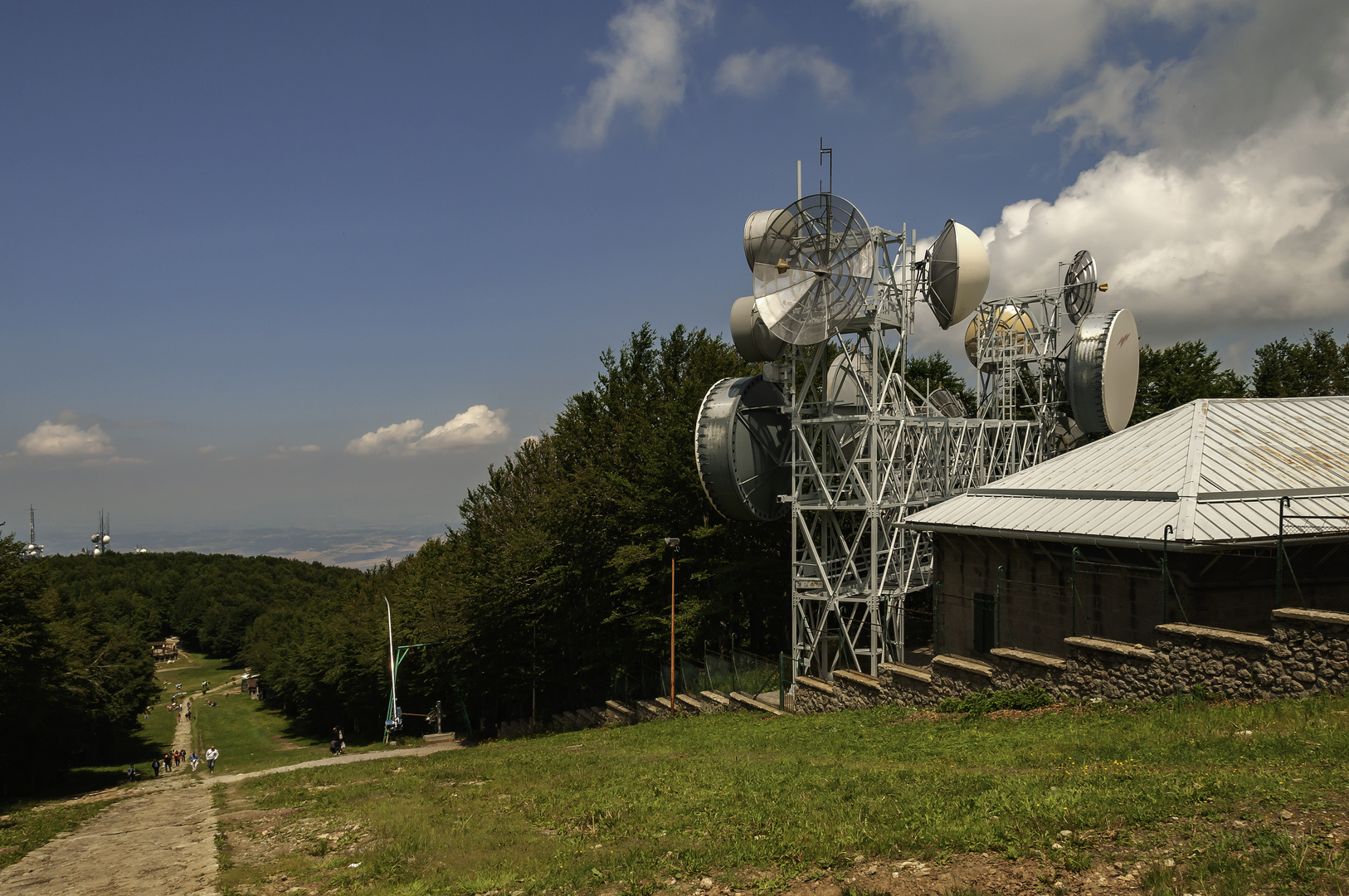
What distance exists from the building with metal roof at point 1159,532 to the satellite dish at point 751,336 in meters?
7.31

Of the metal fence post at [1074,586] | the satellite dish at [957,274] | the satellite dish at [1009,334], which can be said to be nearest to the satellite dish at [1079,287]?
the satellite dish at [1009,334]

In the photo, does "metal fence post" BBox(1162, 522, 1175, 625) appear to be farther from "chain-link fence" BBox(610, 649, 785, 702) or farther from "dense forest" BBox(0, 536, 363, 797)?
"dense forest" BBox(0, 536, 363, 797)

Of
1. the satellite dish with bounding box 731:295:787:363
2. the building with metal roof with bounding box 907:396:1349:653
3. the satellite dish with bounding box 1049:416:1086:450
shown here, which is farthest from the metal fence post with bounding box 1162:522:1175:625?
the satellite dish with bounding box 1049:416:1086:450

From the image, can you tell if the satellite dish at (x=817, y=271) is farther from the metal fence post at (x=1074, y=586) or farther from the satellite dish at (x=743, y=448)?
the metal fence post at (x=1074, y=586)

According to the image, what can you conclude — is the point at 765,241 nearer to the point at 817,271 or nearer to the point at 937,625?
the point at 817,271

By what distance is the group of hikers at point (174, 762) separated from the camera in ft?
146

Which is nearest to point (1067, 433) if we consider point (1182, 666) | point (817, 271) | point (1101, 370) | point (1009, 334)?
point (1009, 334)

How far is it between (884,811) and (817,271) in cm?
1660

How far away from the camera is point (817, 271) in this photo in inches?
905

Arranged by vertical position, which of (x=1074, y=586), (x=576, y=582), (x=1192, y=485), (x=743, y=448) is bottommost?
(x=576, y=582)

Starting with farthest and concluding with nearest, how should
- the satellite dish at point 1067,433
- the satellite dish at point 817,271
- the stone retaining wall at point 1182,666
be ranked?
the satellite dish at point 1067,433
the satellite dish at point 817,271
the stone retaining wall at point 1182,666

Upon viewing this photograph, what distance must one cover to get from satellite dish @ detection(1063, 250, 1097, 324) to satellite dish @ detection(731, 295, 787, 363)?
13.6m

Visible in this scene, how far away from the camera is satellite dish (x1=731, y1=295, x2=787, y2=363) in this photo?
26297 mm

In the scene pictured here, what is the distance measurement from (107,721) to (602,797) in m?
66.4
